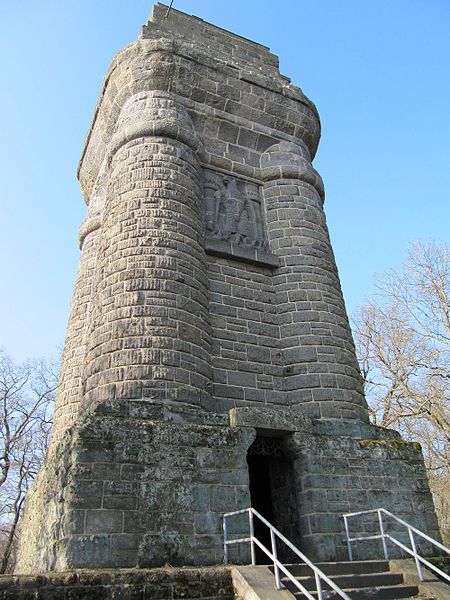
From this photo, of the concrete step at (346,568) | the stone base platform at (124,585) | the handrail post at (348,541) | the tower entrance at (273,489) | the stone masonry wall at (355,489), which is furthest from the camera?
the tower entrance at (273,489)

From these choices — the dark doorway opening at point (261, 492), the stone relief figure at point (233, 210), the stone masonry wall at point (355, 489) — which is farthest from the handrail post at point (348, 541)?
the stone relief figure at point (233, 210)

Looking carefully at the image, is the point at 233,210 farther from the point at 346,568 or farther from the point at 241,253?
the point at 346,568

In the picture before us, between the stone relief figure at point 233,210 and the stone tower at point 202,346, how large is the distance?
0.10ft

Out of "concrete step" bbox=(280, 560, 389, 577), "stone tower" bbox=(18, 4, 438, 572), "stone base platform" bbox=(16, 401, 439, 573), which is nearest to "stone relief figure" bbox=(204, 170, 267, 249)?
"stone tower" bbox=(18, 4, 438, 572)

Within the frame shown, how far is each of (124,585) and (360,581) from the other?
9.61ft

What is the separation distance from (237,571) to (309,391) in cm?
383

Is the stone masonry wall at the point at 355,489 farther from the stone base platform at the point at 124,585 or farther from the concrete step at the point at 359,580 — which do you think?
the stone base platform at the point at 124,585

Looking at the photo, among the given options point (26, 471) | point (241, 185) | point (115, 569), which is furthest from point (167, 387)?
point (26, 471)

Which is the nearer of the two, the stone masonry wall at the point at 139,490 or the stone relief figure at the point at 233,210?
the stone masonry wall at the point at 139,490

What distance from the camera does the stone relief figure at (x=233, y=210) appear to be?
10.6 m

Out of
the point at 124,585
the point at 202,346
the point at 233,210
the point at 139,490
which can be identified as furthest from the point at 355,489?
the point at 233,210

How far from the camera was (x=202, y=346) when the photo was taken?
8.56 m

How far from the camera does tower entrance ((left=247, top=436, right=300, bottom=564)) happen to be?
8.45 metres

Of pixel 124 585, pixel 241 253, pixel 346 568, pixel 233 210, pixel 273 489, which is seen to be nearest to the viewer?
pixel 124 585
